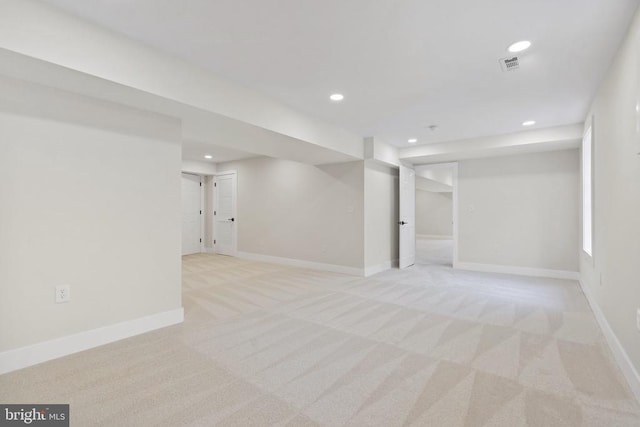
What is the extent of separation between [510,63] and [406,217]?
395cm

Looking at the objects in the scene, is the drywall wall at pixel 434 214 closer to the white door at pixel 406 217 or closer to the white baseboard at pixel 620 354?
the white door at pixel 406 217

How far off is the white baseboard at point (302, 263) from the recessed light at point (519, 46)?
383 centimetres

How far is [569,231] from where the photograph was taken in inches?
205

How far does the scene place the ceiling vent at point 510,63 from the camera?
263 cm

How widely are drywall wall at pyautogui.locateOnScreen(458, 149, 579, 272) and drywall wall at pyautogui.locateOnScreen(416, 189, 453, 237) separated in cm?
830

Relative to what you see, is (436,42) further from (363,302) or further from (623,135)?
(363,302)

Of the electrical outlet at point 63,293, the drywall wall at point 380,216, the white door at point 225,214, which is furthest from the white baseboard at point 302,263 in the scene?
the electrical outlet at point 63,293

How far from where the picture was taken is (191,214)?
8203 mm

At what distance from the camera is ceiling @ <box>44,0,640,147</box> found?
1.99 metres

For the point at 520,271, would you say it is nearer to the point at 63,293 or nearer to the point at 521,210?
the point at 521,210

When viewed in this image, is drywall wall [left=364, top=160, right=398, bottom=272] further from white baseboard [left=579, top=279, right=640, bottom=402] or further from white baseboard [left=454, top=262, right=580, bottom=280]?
white baseboard [left=579, top=279, right=640, bottom=402]

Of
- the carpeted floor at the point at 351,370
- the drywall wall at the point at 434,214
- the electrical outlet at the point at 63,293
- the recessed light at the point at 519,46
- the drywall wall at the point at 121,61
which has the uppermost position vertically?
the recessed light at the point at 519,46

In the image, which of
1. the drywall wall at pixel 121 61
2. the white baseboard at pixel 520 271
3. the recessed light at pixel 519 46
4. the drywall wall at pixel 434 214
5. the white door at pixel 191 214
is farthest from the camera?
the drywall wall at pixel 434 214

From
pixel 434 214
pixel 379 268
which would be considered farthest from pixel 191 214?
pixel 434 214
